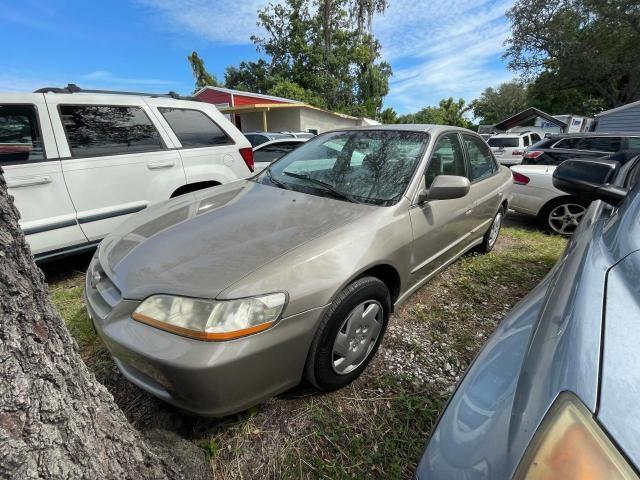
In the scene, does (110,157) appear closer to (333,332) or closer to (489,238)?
(333,332)

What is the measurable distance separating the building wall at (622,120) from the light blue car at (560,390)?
1545 cm

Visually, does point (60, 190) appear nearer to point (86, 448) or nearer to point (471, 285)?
point (86, 448)

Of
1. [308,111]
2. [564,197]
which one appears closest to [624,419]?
[564,197]

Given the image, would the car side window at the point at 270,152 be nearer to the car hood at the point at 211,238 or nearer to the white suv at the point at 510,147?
the car hood at the point at 211,238

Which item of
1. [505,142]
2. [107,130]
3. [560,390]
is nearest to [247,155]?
[107,130]

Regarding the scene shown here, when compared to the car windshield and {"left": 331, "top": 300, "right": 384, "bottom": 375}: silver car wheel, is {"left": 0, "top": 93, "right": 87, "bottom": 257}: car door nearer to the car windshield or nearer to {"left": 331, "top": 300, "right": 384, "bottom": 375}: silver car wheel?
the car windshield

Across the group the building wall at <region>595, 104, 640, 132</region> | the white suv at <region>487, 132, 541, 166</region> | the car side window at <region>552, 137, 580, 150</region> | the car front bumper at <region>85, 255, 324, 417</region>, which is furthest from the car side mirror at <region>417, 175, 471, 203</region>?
the building wall at <region>595, 104, 640, 132</region>

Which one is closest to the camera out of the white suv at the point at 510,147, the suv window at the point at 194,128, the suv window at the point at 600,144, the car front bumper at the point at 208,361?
the car front bumper at the point at 208,361

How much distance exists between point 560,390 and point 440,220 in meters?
1.85

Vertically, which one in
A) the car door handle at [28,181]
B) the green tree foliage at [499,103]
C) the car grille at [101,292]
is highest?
the green tree foliage at [499,103]

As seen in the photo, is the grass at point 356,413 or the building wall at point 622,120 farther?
the building wall at point 622,120

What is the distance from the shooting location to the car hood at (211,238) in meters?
1.56

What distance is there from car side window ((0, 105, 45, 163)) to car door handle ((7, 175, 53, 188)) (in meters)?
0.18

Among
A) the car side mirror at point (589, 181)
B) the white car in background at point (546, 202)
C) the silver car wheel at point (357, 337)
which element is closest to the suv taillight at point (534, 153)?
the white car in background at point (546, 202)
